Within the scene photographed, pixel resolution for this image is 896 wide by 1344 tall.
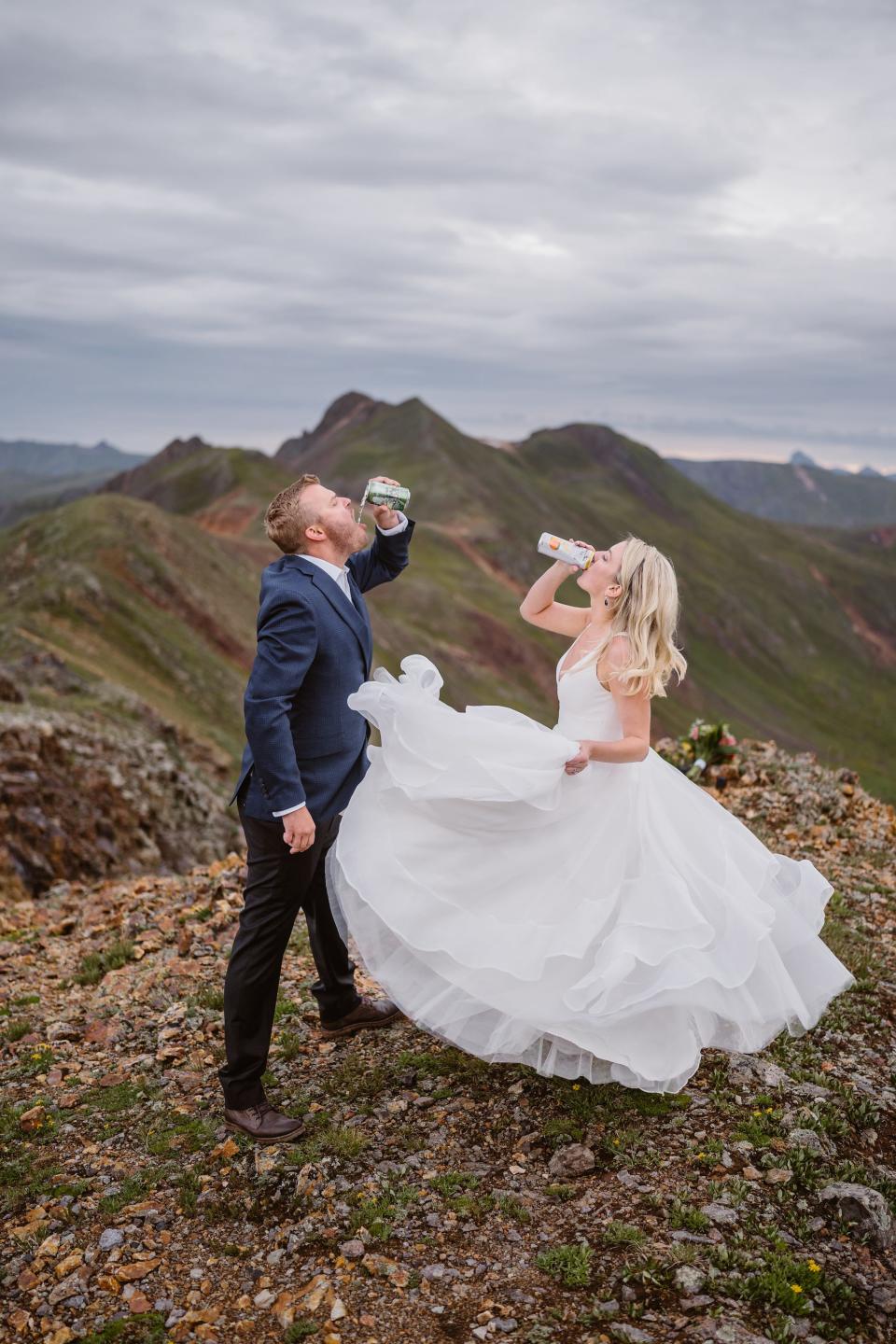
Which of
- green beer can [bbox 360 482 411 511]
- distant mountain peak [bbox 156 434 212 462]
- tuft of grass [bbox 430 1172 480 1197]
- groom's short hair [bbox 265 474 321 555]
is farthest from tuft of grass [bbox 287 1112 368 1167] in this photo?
distant mountain peak [bbox 156 434 212 462]

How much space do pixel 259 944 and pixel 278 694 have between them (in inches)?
61.8

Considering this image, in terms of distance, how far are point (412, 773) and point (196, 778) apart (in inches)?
628

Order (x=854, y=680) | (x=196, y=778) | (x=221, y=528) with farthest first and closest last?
1. (x=854, y=680)
2. (x=221, y=528)
3. (x=196, y=778)

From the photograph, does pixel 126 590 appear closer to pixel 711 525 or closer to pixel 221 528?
pixel 221 528

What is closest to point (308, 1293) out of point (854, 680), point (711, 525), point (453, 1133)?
point (453, 1133)

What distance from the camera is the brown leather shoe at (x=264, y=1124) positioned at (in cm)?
575

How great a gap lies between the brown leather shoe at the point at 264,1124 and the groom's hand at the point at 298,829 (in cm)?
182

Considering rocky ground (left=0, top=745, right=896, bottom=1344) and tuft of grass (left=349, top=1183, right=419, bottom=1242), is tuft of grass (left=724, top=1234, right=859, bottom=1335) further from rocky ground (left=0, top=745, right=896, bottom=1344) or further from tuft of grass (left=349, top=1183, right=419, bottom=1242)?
tuft of grass (left=349, top=1183, right=419, bottom=1242)

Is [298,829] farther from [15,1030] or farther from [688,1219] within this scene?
[15,1030]

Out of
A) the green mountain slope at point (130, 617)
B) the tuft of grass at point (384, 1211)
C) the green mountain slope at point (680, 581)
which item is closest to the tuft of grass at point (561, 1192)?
the tuft of grass at point (384, 1211)

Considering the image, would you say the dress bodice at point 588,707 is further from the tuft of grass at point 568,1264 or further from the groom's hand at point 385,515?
the tuft of grass at point 568,1264

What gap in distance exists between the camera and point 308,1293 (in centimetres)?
452

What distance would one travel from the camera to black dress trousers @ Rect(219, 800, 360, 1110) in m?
5.63

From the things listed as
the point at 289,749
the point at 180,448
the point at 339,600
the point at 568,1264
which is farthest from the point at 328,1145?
the point at 180,448
